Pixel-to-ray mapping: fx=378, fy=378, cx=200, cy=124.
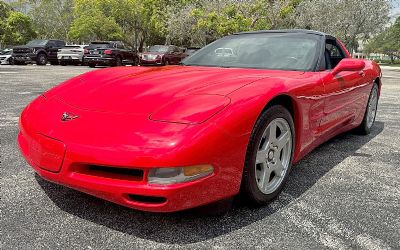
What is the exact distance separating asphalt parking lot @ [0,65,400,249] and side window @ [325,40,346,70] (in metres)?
1.12

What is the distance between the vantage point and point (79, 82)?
111 inches

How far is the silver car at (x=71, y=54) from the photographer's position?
20.8 m

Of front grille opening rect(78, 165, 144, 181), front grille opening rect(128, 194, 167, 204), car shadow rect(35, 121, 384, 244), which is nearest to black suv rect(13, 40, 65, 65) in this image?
car shadow rect(35, 121, 384, 244)

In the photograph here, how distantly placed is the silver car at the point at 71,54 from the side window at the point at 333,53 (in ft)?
60.8

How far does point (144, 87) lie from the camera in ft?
8.31

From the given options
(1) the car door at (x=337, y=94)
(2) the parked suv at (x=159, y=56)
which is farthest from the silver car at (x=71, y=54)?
(1) the car door at (x=337, y=94)

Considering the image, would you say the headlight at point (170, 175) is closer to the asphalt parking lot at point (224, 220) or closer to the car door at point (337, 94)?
the asphalt parking lot at point (224, 220)

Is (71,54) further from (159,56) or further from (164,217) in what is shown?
(164,217)

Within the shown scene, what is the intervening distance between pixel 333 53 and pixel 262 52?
117 centimetres

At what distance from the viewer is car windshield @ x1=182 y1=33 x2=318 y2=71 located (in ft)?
10.7

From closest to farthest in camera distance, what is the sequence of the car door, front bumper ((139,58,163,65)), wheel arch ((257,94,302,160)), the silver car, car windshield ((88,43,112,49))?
1. wheel arch ((257,94,302,160))
2. the car door
3. car windshield ((88,43,112,49))
4. front bumper ((139,58,163,65))
5. the silver car

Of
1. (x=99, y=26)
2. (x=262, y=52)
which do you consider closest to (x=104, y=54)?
(x=262, y=52)

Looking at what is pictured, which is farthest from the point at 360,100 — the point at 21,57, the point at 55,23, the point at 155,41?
the point at 55,23

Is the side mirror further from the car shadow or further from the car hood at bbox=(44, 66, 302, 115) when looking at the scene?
the car shadow
